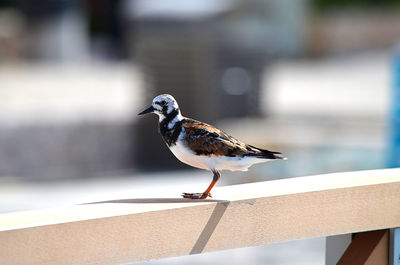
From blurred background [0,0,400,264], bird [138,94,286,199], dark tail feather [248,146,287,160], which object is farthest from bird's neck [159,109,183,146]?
blurred background [0,0,400,264]

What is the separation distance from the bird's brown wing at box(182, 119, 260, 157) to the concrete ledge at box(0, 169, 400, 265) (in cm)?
14

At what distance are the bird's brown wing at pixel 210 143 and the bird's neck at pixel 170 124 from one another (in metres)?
0.02

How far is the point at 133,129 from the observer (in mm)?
11203

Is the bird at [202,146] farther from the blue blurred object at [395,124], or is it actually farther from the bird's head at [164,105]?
the blue blurred object at [395,124]

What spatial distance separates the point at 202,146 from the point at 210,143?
4 centimetres

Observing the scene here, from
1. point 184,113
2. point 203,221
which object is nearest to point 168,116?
point 203,221

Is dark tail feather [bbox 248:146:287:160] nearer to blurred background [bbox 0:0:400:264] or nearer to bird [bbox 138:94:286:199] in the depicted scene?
bird [bbox 138:94:286:199]

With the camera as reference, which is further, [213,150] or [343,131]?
[343,131]

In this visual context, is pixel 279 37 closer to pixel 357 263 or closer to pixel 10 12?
pixel 10 12

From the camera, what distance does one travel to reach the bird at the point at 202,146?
8.33 feet

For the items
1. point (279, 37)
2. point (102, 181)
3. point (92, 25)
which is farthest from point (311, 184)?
point (92, 25)

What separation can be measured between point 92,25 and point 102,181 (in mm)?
19868

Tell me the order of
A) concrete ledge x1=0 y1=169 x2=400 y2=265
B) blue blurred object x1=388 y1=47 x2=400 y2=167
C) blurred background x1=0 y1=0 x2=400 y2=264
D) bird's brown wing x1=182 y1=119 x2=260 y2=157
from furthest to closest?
blurred background x1=0 y1=0 x2=400 y2=264
blue blurred object x1=388 y1=47 x2=400 y2=167
bird's brown wing x1=182 y1=119 x2=260 y2=157
concrete ledge x1=0 y1=169 x2=400 y2=265

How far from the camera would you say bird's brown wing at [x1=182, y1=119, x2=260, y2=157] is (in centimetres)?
253
